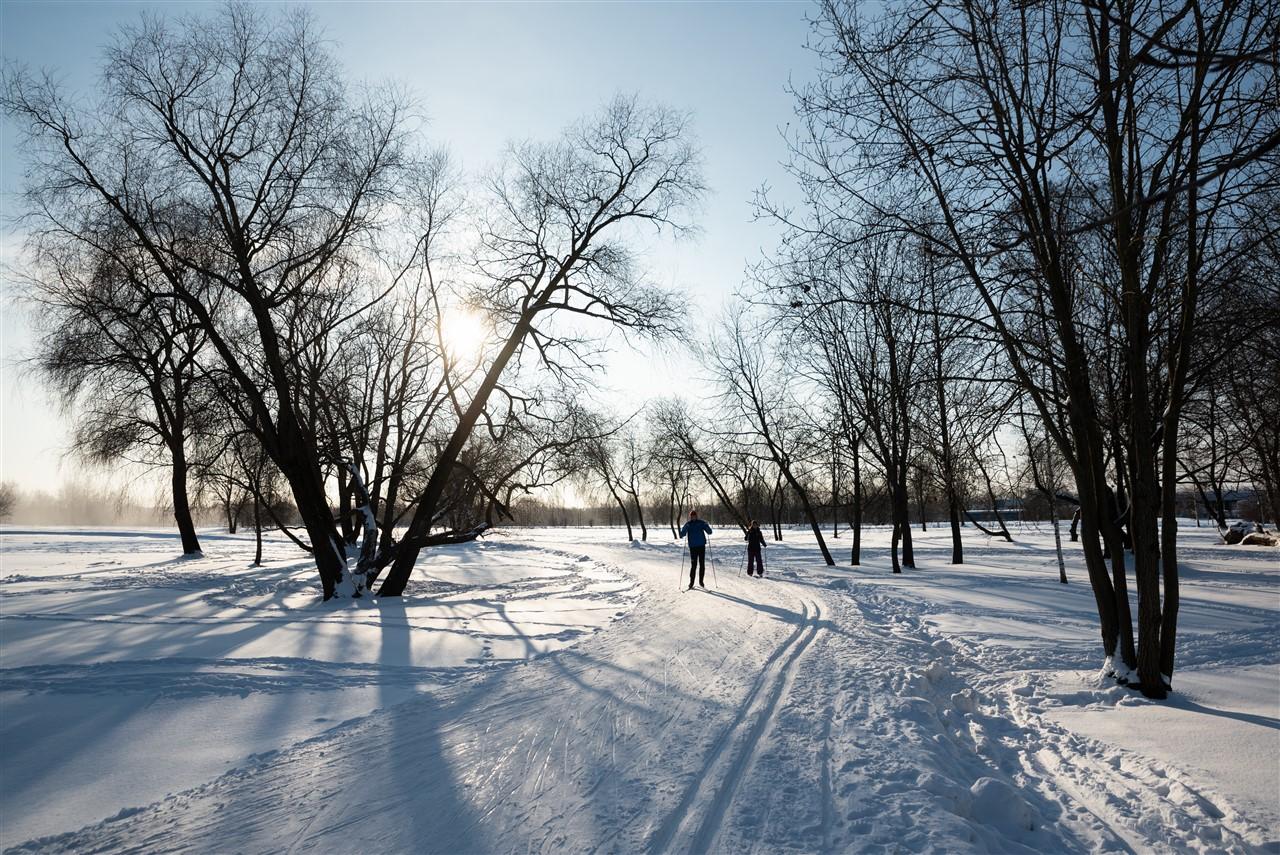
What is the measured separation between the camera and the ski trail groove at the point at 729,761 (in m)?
3.63

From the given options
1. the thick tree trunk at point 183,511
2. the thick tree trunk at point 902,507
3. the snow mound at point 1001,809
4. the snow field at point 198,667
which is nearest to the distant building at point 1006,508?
the thick tree trunk at point 902,507

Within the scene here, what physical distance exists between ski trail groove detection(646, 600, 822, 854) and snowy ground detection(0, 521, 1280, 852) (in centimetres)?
3

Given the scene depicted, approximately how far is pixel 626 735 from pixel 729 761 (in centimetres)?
95

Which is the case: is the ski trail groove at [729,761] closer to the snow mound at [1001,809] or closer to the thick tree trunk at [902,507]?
the snow mound at [1001,809]

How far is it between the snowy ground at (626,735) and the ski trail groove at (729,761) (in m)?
0.03

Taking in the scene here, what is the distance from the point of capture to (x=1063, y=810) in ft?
13.6

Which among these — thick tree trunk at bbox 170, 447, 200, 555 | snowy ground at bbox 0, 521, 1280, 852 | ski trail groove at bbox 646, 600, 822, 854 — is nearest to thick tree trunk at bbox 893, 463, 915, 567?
snowy ground at bbox 0, 521, 1280, 852

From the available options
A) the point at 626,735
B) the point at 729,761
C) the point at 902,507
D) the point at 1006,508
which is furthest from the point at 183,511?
the point at 1006,508

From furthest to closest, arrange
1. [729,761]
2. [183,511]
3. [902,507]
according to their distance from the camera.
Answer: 1. [183,511]
2. [902,507]
3. [729,761]

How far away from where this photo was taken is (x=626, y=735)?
17.3ft

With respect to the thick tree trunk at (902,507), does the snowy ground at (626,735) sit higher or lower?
lower

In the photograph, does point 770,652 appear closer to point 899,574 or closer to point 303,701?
point 303,701

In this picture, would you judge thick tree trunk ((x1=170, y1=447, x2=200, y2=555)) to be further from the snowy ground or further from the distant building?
the distant building

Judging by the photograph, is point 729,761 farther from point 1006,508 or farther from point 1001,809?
point 1006,508
